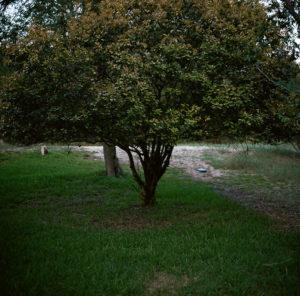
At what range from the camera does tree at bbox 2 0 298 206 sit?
9.92 metres

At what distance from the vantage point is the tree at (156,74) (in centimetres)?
992

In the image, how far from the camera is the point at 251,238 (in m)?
9.19

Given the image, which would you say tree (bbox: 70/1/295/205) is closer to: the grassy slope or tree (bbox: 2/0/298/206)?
tree (bbox: 2/0/298/206)

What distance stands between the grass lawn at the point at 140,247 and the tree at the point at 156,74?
2100mm

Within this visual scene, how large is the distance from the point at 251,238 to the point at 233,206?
4003 millimetres

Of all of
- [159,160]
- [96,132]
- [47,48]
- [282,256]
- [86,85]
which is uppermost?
[47,48]

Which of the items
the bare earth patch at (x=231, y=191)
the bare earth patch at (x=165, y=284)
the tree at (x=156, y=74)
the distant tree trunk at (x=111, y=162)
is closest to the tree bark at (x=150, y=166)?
the tree at (x=156, y=74)

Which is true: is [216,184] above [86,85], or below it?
below

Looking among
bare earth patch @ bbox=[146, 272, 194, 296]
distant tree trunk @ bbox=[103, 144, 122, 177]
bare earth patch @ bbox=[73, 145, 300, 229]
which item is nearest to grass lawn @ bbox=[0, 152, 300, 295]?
bare earth patch @ bbox=[146, 272, 194, 296]

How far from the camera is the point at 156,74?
10.1 meters

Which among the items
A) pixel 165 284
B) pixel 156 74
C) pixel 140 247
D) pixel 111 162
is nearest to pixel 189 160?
pixel 111 162

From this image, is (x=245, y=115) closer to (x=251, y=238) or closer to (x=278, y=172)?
(x=251, y=238)

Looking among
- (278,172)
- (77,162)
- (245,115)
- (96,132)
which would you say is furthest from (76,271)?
(77,162)

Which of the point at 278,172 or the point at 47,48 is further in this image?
the point at 278,172
